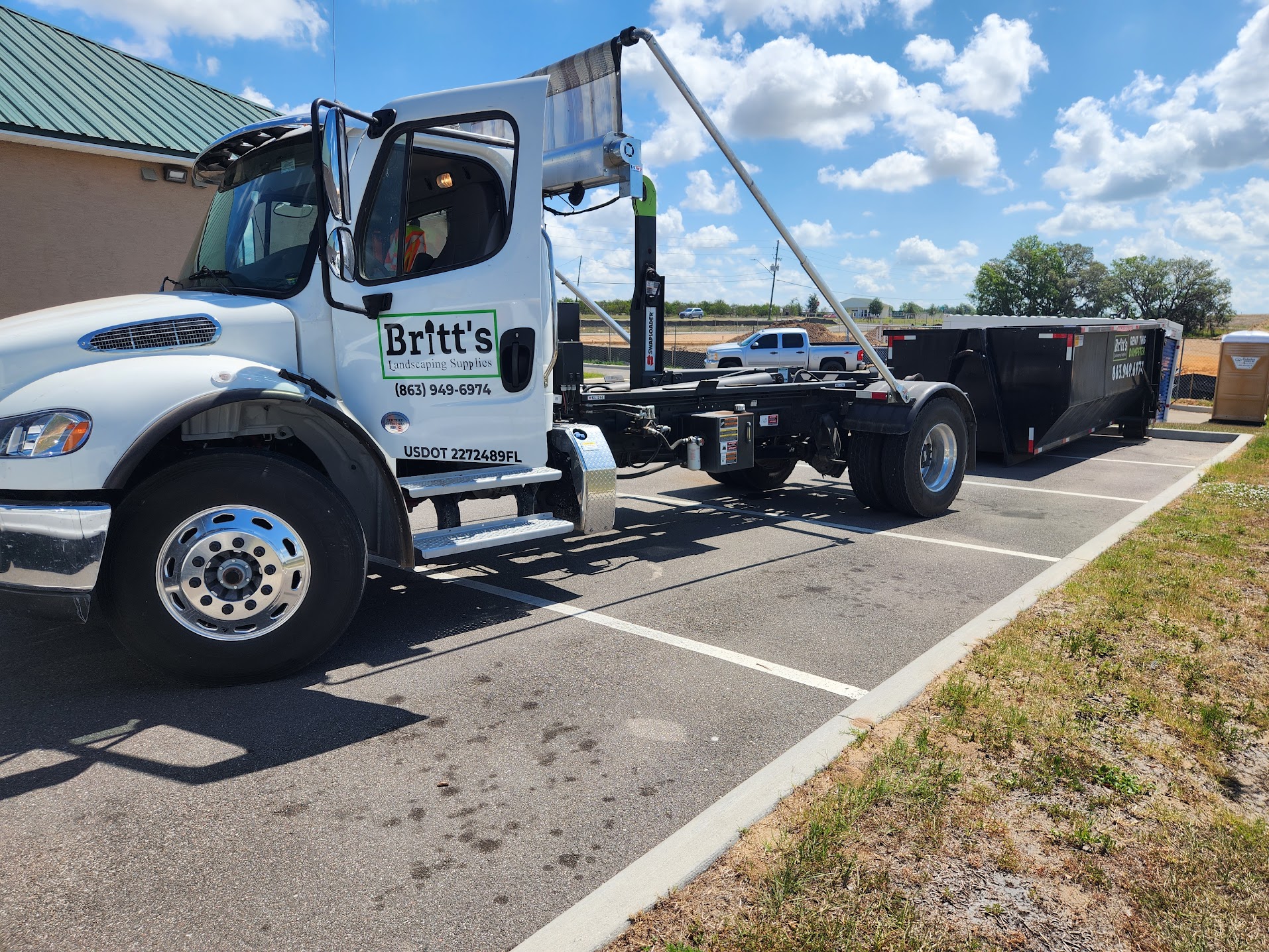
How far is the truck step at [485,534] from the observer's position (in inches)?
183

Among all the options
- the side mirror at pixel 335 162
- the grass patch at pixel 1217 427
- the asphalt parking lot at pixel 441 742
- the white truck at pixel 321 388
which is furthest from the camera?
the grass patch at pixel 1217 427

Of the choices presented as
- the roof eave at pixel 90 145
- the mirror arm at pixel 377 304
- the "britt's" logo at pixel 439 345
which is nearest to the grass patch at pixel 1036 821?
the "britt's" logo at pixel 439 345

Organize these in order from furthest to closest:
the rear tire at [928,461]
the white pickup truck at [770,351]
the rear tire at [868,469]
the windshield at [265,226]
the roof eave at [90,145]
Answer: the white pickup truck at [770,351]
the roof eave at [90,145]
the rear tire at [868,469]
the rear tire at [928,461]
the windshield at [265,226]

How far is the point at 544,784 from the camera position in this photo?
3273mm

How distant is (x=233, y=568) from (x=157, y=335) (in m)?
1.19

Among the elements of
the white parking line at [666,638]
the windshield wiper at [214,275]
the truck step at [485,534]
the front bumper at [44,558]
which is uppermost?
the windshield wiper at [214,275]

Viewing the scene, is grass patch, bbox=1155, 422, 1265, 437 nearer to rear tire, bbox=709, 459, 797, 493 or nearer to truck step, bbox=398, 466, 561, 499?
rear tire, bbox=709, 459, 797, 493

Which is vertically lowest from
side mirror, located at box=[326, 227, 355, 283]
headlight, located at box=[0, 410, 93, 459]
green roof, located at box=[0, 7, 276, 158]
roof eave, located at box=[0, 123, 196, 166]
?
headlight, located at box=[0, 410, 93, 459]

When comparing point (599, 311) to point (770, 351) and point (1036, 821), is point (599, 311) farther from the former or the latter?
point (770, 351)

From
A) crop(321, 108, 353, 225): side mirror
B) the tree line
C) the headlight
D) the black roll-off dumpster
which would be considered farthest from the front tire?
the tree line

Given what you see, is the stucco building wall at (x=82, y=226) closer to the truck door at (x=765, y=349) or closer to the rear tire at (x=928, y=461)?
the rear tire at (x=928, y=461)

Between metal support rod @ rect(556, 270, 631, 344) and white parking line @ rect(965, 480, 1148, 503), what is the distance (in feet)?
15.6

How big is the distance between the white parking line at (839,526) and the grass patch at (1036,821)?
2.03 meters

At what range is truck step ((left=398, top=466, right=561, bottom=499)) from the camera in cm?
477
